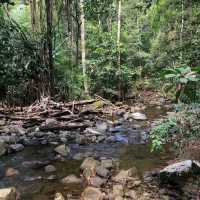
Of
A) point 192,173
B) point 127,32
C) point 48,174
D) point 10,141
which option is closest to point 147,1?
point 192,173

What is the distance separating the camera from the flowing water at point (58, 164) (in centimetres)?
478

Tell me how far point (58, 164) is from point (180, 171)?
7.50 feet

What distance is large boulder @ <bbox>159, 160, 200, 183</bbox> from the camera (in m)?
4.65

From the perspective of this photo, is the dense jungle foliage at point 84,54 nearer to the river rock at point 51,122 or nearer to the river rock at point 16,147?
the river rock at point 51,122

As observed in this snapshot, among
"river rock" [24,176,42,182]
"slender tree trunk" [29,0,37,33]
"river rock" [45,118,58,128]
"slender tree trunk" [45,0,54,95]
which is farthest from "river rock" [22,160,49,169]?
"slender tree trunk" [29,0,37,33]

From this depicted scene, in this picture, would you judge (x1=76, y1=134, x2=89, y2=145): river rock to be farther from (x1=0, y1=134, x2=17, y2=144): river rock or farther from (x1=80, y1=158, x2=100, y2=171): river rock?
(x1=80, y1=158, x2=100, y2=171): river rock

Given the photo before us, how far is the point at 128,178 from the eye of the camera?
5.10 meters

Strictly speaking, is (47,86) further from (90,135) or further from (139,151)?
(139,151)

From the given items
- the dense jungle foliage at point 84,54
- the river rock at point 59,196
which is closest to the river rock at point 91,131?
the dense jungle foliage at point 84,54

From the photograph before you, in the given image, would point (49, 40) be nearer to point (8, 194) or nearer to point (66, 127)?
point (66, 127)

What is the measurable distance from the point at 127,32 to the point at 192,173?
1724 centimetres

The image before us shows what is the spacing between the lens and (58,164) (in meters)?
5.88

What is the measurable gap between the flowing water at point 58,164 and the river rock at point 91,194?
0.12m

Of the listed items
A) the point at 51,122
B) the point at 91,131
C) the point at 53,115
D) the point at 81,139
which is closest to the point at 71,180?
the point at 81,139
